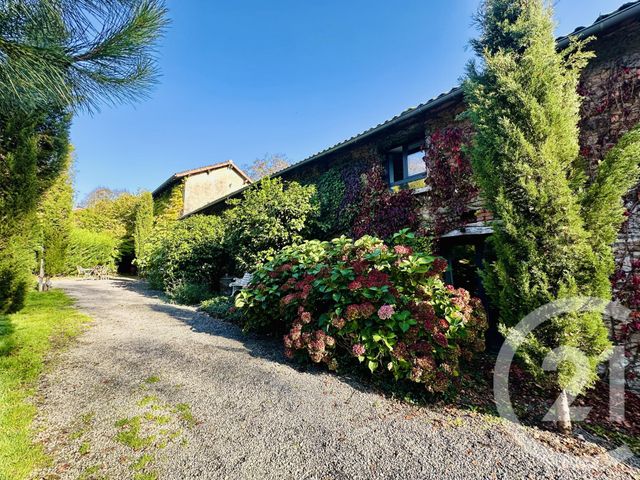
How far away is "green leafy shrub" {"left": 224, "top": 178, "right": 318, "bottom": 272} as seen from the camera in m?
7.26

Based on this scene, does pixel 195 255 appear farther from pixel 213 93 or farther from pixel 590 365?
pixel 590 365

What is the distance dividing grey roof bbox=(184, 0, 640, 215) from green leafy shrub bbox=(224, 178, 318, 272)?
1.30 m

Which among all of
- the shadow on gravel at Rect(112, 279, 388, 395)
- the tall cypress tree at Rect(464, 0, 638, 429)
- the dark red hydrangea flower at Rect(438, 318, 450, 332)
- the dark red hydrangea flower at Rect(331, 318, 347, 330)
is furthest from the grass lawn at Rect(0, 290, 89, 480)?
the tall cypress tree at Rect(464, 0, 638, 429)

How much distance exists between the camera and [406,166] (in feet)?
21.0

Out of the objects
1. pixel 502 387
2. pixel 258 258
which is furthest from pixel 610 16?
pixel 258 258

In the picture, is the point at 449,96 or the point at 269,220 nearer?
the point at 449,96

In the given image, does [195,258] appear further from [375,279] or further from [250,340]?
[375,279]

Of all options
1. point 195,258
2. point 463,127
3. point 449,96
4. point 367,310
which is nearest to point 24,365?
point 367,310

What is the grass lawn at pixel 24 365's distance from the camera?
1.97 metres

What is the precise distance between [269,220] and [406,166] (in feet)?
11.7

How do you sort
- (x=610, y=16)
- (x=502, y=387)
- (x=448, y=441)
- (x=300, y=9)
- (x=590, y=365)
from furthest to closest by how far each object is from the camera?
(x=300, y=9) → (x=610, y=16) → (x=502, y=387) → (x=590, y=365) → (x=448, y=441)

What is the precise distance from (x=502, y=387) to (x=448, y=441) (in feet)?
4.76

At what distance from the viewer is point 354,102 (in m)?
8.98

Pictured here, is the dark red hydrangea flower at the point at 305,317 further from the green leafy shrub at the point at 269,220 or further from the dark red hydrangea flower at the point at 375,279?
the green leafy shrub at the point at 269,220
